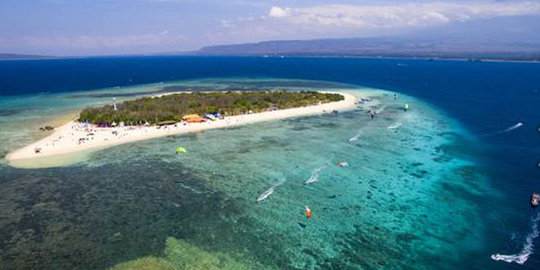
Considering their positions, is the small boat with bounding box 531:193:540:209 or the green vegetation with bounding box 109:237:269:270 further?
the small boat with bounding box 531:193:540:209

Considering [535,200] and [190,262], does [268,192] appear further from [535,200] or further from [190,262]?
[535,200]

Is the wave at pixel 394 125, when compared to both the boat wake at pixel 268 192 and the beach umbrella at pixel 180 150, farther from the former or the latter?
the beach umbrella at pixel 180 150

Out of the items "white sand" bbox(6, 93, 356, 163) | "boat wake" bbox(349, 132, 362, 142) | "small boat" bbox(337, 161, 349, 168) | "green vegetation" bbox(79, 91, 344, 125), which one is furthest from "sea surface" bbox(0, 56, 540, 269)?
"green vegetation" bbox(79, 91, 344, 125)

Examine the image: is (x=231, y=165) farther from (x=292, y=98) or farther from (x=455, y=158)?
(x=292, y=98)

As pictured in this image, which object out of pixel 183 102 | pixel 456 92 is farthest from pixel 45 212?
pixel 456 92

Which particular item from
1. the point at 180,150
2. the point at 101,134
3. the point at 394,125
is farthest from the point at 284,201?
the point at 394,125

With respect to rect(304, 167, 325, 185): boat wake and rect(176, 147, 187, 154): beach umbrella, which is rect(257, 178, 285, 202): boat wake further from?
rect(176, 147, 187, 154): beach umbrella

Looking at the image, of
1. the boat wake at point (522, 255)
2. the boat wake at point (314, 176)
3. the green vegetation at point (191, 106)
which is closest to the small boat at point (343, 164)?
the boat wake at point (314, 176)
